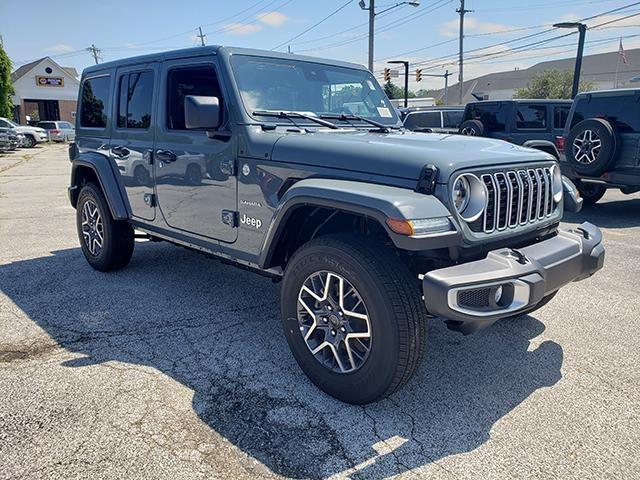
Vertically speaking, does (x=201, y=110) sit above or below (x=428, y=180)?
above

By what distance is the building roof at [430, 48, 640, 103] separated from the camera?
184 feet

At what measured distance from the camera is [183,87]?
166 inches

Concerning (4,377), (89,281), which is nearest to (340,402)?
(4,377)

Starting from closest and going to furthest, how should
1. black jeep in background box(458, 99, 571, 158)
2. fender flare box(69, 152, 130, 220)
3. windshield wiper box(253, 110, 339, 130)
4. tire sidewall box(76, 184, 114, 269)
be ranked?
windshield wiper box(253, 110, 339, 130)
fender flare box(69, 152, 130, 220)
tire sidewall box(76, 184, 114, 269)
black jeep in background box(458, 99, 571, 158)

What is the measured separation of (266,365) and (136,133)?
248 centimetres

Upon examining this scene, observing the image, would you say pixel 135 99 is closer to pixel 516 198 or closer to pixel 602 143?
pixel 516 198

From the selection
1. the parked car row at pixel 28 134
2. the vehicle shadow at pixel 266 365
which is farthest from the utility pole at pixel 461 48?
the vehicle shadow at pixel 266 365

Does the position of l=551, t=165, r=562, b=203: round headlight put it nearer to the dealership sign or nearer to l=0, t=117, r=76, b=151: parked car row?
l=0, t=117, r=76, b=151: parked car row

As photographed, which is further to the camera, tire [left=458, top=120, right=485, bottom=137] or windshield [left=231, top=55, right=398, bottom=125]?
tire [left=458, top=120, right=485, bottom=137]

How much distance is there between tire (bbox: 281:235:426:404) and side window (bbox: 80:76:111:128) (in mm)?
3186

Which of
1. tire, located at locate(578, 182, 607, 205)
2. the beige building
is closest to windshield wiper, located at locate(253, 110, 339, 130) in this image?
tire, located at locate(578, 182, 607, 205)

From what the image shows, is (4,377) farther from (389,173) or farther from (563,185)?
(563,185)

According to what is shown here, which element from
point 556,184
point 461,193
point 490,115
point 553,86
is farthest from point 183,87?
point 553,86

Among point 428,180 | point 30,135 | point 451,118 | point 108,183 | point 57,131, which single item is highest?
point 451,118
